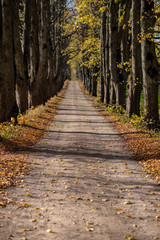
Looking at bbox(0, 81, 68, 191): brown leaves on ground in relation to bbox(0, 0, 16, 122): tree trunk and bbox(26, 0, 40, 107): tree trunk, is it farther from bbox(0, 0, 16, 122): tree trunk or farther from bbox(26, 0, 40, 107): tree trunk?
bbox(26, 0, 40, 107): tree trunk

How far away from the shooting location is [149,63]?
11781 mm

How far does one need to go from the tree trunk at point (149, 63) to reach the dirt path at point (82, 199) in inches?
135

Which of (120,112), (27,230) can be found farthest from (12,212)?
(120,112)

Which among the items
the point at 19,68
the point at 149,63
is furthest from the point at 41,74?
the point at 149,63

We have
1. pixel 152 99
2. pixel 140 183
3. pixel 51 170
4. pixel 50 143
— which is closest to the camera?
pixel 140 183

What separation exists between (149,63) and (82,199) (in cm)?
795

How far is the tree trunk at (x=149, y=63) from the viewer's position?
11516 millimetres

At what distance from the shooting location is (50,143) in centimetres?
1034

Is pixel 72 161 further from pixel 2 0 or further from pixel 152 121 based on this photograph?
pixel 2 0

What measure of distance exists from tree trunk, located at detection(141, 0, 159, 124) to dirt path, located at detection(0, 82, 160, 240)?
3427mm

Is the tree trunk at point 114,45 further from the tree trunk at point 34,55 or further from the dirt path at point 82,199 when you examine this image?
the dirt path at point 82,199

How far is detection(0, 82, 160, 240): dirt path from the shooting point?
4.16m

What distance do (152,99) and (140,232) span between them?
8461 mm

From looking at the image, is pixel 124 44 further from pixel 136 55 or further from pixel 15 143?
pixel 15 143
